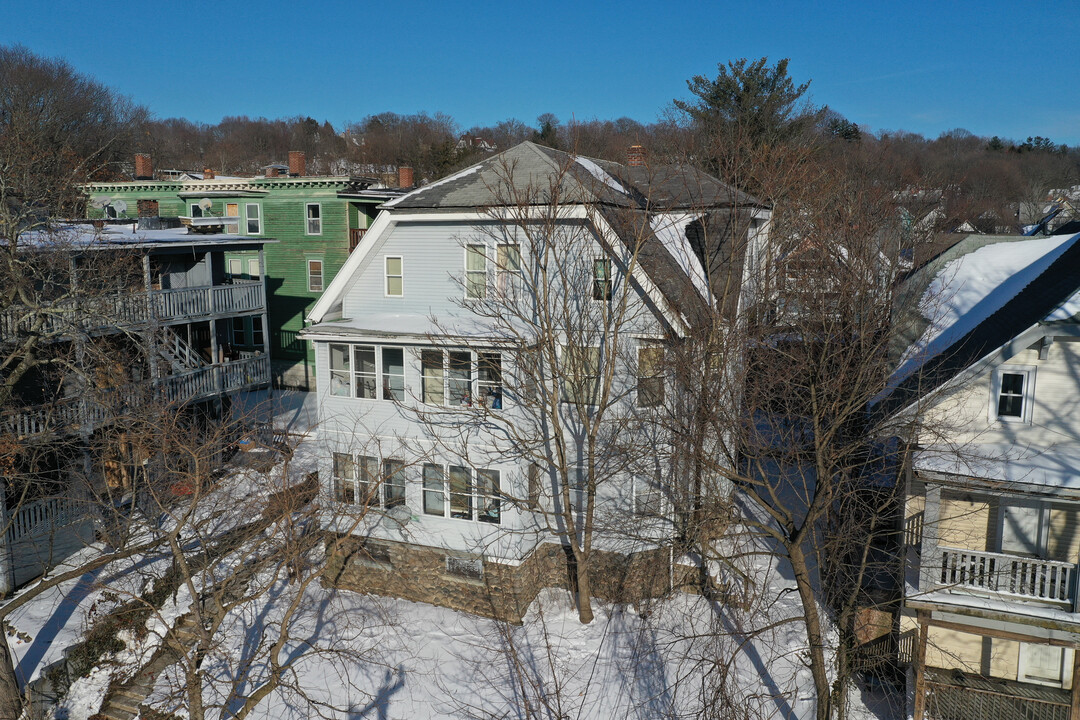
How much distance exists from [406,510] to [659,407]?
6.61m

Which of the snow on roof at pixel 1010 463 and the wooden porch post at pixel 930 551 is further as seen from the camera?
the wooden porch post at pixel 930 551

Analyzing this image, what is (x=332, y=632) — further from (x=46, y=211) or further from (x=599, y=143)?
(x=599, y=143)

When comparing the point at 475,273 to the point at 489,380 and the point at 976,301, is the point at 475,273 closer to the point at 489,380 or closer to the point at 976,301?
the point at 489,380

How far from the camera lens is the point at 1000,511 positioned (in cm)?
1431

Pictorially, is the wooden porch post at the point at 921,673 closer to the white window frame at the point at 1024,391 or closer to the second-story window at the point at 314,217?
the white window frame at the point at 1024,391

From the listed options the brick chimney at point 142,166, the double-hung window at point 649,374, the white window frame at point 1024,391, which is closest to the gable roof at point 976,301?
the white window frame at point 1024,391

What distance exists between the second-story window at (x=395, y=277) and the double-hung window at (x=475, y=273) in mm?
1817

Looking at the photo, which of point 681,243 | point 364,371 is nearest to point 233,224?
point 364,371

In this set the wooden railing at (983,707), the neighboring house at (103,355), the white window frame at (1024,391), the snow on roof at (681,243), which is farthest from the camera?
the neighboring house at (103,355)

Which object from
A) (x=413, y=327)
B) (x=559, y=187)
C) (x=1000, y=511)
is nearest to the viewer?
(x=1000, y=511)

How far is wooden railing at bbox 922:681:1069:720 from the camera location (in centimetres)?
1422

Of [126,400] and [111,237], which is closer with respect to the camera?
[126,400]

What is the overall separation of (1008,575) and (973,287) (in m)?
8.48

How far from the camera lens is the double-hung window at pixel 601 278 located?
636 inches
